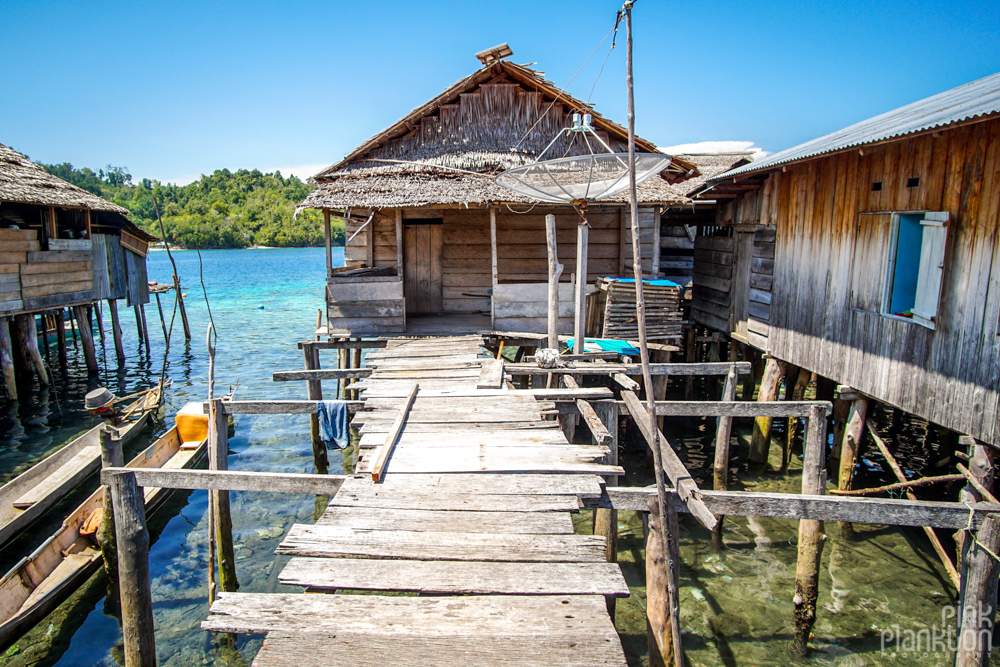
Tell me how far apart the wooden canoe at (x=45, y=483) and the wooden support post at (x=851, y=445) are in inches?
392

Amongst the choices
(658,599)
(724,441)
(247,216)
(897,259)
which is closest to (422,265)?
(724,441)

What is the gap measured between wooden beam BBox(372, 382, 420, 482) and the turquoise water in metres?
3.30

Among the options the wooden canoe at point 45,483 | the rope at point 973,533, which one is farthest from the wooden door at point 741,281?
the wooden canoe at point 45,483

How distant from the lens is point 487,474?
5027 mm

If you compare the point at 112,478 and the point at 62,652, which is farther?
the point at 62,652

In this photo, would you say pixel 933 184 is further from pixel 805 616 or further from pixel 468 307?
pixel 468 307

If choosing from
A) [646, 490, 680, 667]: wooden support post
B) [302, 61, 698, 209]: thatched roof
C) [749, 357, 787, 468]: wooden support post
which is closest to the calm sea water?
[749, 357, 787, 468]: wooden support post

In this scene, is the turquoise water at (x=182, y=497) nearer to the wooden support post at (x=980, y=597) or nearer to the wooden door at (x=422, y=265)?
the wooden door at (x=422, y=265)

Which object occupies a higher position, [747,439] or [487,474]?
[487,474]

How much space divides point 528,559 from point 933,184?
6.95 m

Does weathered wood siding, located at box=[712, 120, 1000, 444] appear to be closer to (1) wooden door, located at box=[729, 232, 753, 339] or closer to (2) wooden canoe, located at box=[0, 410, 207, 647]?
(1) wooden door, located at box=[729, 232, 753, 339]

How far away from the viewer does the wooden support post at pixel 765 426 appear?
34.7ft

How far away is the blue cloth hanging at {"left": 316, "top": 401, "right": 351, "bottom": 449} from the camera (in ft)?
27.3

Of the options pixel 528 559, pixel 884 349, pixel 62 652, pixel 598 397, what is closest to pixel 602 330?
pixel 598 397
